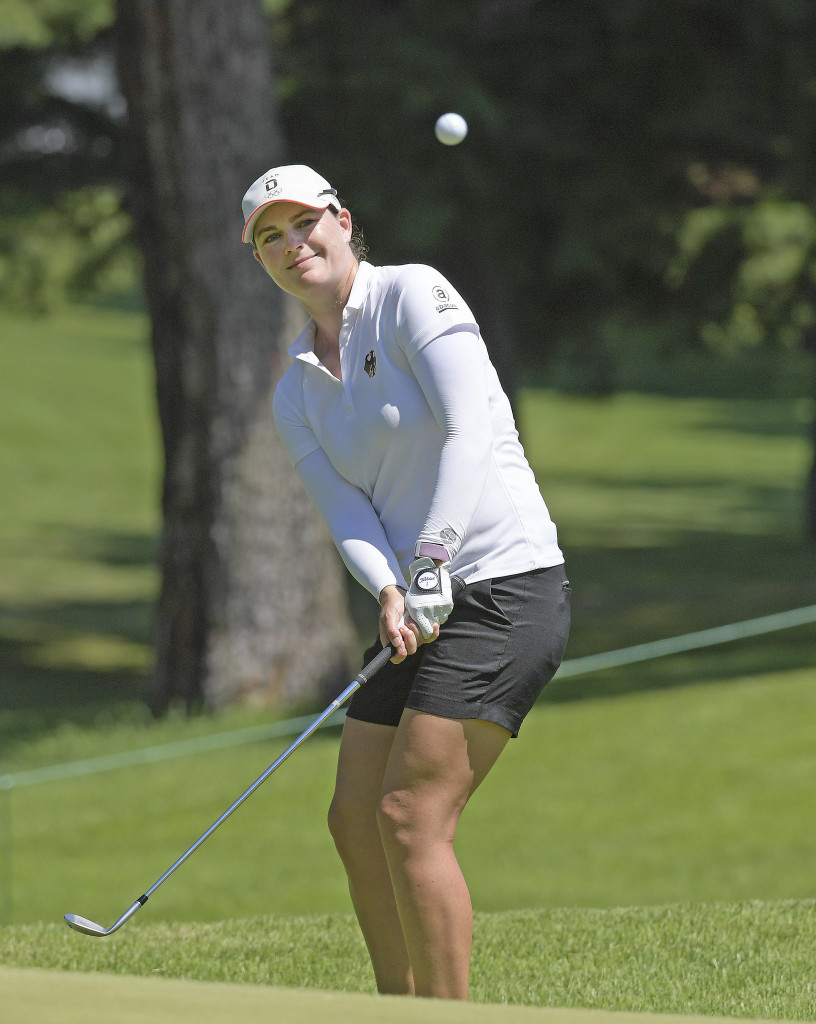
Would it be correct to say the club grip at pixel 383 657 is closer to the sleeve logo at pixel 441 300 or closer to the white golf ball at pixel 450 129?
the sleeve logo at pixel 441 300

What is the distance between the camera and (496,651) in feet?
9.86

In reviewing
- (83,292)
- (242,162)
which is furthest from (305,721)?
(83,292)

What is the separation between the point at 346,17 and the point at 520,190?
6.09 feet

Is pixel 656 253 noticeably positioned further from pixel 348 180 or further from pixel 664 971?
pixel 664 971

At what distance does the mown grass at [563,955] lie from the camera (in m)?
3.77

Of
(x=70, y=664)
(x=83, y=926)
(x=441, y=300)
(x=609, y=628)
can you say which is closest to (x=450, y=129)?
(x=441, y=300)

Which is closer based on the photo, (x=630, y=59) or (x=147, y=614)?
(x=630, y=59)

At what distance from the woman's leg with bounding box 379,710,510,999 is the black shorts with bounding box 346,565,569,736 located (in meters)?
0.05

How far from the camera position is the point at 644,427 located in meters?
37.5

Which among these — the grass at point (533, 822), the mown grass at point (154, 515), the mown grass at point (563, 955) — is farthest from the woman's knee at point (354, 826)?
the mown grass at point (154, 515)

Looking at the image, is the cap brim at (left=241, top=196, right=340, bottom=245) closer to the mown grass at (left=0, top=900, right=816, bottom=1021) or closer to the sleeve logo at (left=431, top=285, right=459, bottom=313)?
the sleeve logo at (left=431, top=285, right=459, bottom=313)

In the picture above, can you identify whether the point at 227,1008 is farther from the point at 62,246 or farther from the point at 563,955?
the point at 62,246

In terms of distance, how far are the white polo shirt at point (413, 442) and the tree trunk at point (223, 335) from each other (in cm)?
618

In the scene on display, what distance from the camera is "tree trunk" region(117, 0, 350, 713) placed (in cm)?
935
